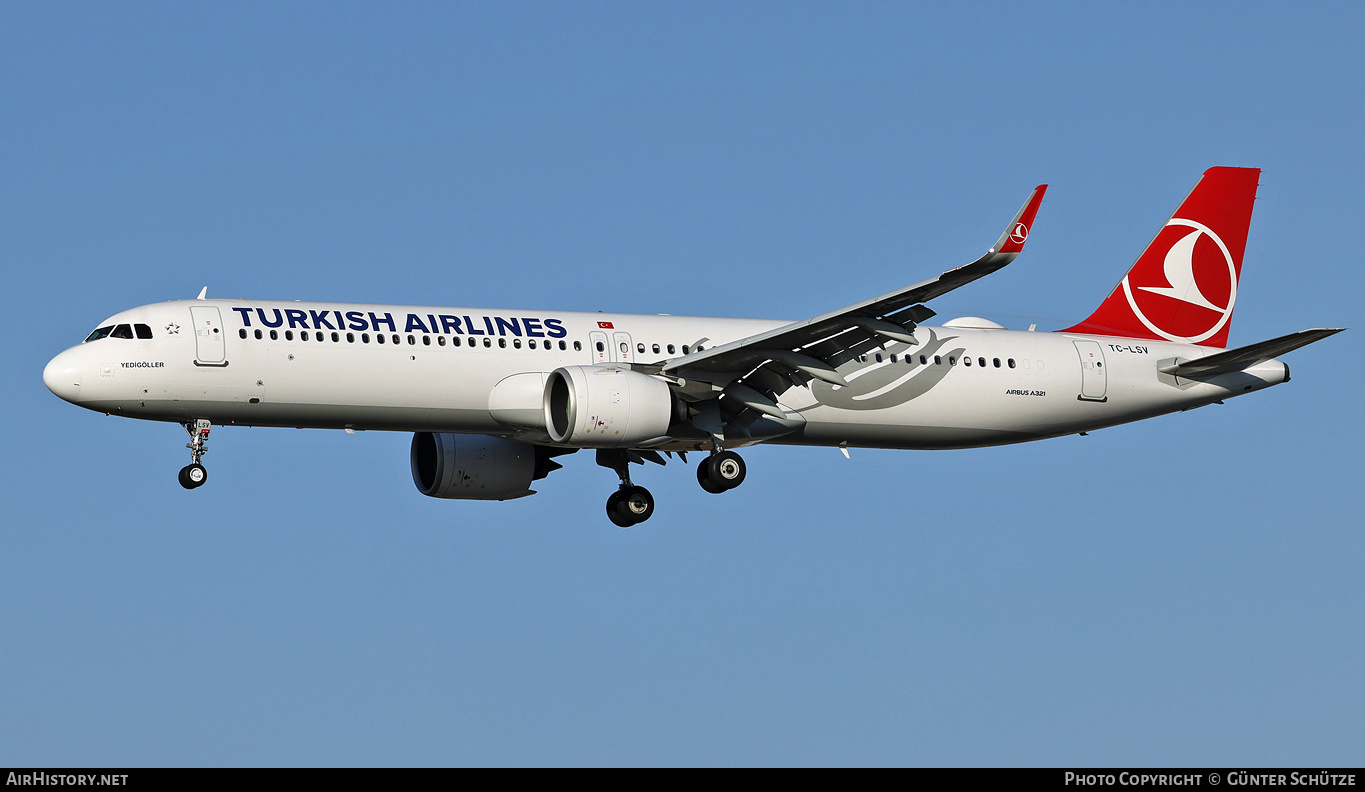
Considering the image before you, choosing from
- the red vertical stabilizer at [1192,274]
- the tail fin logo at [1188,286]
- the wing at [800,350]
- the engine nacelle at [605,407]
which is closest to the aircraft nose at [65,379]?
the engine nacelle at [605,407]

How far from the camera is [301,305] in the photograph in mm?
37156

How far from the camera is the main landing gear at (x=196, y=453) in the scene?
36469 millimetres

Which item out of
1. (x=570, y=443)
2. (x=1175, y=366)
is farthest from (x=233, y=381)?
(x=1175, y=366)

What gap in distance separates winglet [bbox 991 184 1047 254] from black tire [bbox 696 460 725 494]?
34.3 ft

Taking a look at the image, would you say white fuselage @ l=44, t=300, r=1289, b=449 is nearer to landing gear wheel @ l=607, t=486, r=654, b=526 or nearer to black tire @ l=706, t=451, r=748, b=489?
black tire @ l=706, t=451, r=748, b=489

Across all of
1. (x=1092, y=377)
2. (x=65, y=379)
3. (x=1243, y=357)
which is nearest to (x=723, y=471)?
→ (x=1092, y=377)

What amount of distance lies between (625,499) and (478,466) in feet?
11.9

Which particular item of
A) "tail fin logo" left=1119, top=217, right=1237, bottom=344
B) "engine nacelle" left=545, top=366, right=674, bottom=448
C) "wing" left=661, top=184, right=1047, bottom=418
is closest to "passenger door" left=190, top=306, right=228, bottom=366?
"engine nacelle" left=545, top=366, right=674, bottom=448

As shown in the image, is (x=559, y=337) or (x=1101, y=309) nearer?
(x=559, y=337)

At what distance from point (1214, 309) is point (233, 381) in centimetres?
2413
